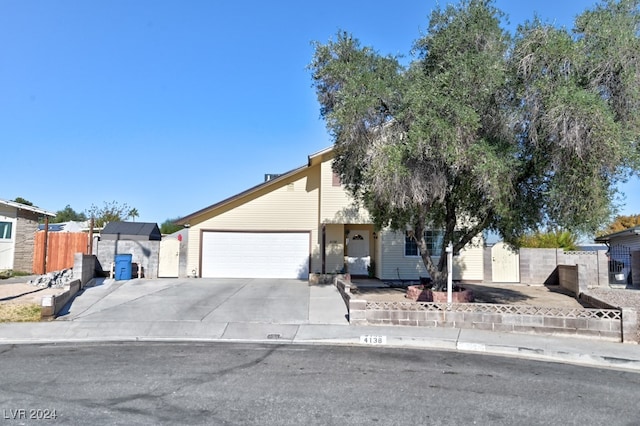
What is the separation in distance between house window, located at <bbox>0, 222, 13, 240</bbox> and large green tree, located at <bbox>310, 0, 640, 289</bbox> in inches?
676

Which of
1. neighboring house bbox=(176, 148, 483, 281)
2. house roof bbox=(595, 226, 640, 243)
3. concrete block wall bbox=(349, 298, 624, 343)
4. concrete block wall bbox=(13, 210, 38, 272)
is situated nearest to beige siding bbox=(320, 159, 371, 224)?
neighboring house bbox=(176, 148, 483, 281)

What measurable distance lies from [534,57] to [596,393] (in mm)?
7141

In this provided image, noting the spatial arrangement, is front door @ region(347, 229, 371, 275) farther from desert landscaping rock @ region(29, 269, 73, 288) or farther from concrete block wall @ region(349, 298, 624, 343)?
desert landscaping rock @ region(29, 269, 73, 288)

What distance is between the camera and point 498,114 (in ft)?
38.2

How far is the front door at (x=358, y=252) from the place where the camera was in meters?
21.8

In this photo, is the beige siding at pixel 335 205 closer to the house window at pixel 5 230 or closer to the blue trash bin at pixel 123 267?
the blue trash bin at pixel 123 267

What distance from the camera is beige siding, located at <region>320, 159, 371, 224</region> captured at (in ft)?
66.0

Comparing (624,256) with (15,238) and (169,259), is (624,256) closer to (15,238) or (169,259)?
(169,259)

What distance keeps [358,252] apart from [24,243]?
15087 mm

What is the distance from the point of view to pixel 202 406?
568 centimetres

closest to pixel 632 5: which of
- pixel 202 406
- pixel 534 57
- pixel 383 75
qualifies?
pixel 534 57

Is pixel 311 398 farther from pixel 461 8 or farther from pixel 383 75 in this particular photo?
pixel 461 8

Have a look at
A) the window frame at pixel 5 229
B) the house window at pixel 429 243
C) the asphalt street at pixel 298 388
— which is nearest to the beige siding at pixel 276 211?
the house window at pixel 429 243

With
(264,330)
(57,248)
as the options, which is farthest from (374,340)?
(57,248)
